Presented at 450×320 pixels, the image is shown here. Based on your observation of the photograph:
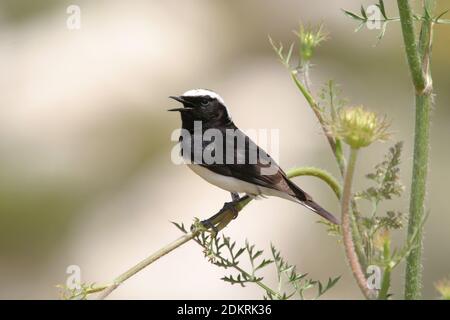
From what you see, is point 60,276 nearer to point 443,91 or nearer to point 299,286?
point 443,91

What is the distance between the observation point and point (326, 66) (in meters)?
9.52

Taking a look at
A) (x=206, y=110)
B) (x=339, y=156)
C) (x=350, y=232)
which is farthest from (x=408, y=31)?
(x=206, y=110)

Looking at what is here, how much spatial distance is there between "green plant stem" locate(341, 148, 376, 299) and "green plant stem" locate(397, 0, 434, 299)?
0.18 meters

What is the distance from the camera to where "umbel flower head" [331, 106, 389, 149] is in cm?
146

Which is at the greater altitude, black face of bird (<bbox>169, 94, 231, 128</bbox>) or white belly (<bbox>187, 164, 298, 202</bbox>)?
black face of bird (<bbox>169, 94, 231, 128</bbox>)

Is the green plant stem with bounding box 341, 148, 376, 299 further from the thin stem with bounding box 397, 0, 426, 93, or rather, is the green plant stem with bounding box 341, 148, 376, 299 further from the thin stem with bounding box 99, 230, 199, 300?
the thin stem with bounding box 99, 230, 199, 300

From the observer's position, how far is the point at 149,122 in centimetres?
909

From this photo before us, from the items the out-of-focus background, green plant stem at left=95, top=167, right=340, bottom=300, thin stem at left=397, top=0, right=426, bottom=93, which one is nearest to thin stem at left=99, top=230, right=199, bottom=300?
green plant stem at left=95, top=167, right=340, bottom=300

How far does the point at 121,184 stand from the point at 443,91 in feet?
12.3

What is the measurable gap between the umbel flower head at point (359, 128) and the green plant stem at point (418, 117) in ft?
0.78

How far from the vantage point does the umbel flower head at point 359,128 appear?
4.79ft

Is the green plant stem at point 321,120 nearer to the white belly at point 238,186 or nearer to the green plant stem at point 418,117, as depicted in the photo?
the green plant stem at point 418,117
